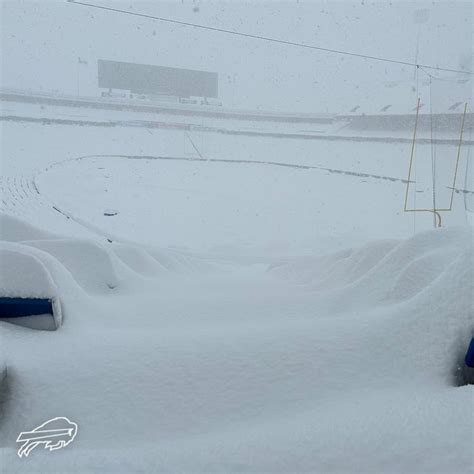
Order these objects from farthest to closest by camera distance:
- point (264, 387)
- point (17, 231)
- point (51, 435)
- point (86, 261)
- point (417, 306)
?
point (17, 231) → point (86, 261) → point (417, 306) → point (264, 387) → point (51, 435)

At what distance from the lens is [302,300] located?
92.5 inches

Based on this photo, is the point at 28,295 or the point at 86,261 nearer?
the point at 28,295

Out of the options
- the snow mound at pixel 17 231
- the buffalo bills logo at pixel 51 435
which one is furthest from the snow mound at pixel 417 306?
the snow mound at pixel 17 231

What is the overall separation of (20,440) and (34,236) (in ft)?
9.64

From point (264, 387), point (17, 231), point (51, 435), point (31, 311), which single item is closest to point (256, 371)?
point (264, 387)

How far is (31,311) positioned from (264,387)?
1.12 meters

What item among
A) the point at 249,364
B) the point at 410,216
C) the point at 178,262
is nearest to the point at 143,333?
the point at 249,364

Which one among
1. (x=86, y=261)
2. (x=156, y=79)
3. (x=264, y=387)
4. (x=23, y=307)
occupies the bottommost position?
(x=86, y=261)

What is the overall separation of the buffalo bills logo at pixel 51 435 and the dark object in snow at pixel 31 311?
23.9 inches

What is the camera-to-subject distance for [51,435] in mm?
1250

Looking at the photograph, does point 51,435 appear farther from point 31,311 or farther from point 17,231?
point 17,231

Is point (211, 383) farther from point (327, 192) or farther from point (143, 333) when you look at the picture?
point (327, 192)

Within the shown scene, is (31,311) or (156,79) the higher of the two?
(156,79)

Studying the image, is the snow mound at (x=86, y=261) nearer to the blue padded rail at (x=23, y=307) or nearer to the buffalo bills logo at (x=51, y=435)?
the blue padded rail at (x=23, y=307)
